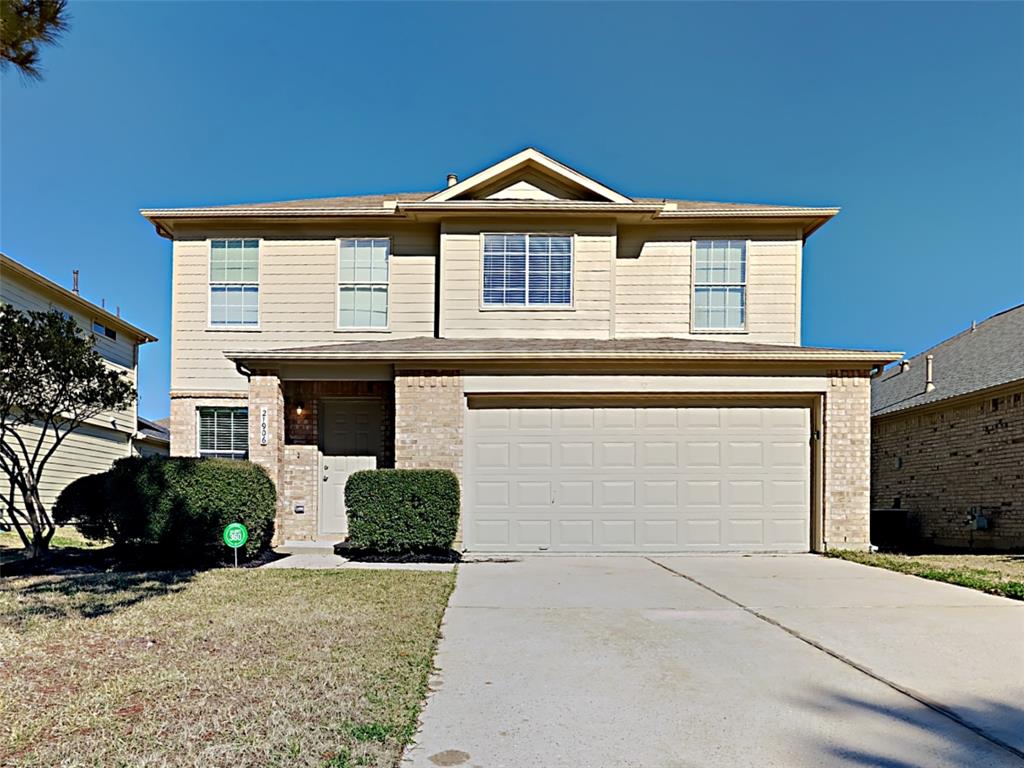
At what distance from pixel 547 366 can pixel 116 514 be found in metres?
6.37

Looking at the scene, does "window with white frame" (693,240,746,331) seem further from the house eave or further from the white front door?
the white front door

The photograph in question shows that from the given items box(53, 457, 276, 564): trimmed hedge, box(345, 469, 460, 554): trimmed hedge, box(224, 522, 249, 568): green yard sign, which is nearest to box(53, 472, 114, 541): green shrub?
box(53, 457, 276, 564): trimmed hedge

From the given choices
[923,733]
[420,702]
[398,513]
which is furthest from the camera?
[398,513]

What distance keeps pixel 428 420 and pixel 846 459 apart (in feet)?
21.8

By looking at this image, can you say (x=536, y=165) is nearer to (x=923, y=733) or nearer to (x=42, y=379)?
(x=42, y=379)

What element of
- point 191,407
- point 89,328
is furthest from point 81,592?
point 89,328

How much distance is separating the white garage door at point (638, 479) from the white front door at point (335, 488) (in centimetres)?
243

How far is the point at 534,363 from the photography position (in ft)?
38.1

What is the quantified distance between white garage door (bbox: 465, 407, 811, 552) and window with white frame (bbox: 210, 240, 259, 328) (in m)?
5.21

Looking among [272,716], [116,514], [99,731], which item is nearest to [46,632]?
[99,731]

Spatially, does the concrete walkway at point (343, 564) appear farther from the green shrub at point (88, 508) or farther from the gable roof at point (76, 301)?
Answer: the gable roof at point (76, 301)

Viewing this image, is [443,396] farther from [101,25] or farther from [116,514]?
[101,25]

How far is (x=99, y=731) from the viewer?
3543 mm

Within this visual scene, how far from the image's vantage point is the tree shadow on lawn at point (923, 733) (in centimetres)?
347
